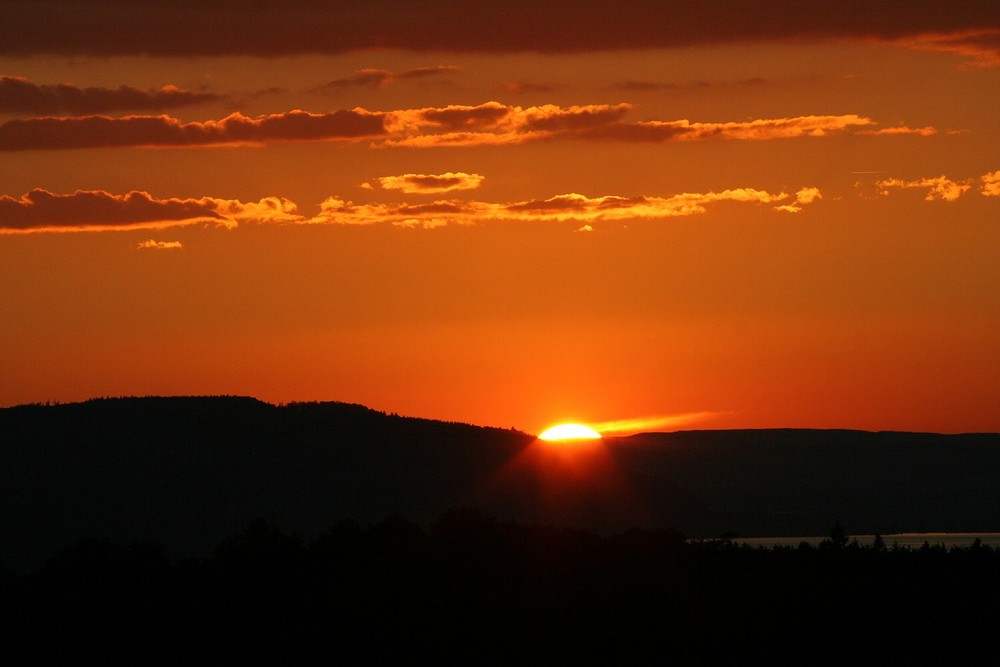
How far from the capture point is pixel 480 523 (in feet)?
339

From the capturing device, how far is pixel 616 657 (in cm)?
7550

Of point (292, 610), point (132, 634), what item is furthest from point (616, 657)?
point (132, 634)

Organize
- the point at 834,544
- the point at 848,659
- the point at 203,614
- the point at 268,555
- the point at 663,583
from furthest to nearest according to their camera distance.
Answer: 1. the point at 834,544
2. the point at 268,555
3. the point at 663,583
4. the point at 203,614
5. the point at 848,659

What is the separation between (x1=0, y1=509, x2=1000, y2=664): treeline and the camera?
76.5 meters

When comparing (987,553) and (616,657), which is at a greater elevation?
(987,553)

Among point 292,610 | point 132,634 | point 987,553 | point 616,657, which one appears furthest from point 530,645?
point 987,553

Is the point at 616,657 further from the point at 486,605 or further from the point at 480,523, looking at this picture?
the point at 480,523

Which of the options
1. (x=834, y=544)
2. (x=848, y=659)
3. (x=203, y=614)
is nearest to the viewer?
(x=848, y=659)

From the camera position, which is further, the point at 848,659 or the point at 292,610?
the point at 292,610

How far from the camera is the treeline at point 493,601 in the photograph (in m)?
76.5

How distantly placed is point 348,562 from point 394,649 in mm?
17286

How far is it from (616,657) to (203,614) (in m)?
20.6

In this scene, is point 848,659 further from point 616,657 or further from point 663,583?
point 663,583

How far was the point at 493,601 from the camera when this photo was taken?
8394cm
